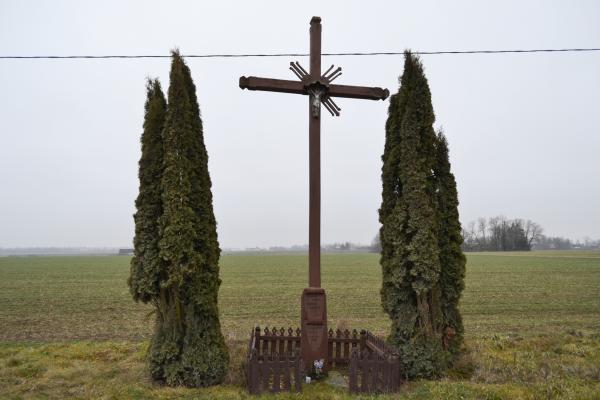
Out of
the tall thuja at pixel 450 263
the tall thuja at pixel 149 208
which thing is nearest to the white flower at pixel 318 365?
the tall thuja at pixel 450 263

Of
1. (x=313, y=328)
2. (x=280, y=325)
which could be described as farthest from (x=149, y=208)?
(x=280, y=325)

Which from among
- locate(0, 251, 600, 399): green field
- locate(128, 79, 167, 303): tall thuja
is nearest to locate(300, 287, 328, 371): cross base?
locate(0, 251, 600, 399): green field

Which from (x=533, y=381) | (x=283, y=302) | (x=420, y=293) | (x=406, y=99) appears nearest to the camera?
(x=533, y=381)

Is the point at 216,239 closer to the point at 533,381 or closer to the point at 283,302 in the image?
the point at 533,381

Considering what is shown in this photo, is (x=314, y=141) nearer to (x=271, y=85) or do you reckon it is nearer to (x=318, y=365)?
(x=271, y=85)

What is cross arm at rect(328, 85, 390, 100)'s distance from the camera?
295 inches

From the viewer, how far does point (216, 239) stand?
23.3 feet

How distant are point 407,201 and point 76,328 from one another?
12290mm

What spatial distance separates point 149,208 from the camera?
6777 millimetres

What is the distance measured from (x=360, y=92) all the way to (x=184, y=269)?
4.27 meters

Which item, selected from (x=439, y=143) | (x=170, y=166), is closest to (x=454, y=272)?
(x=439, y=143)

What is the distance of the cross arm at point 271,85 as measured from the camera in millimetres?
7090

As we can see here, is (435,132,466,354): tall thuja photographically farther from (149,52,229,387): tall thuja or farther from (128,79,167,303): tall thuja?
(128,79,167,303): tall thuja

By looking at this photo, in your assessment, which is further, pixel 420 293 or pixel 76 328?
pixel 76 328
